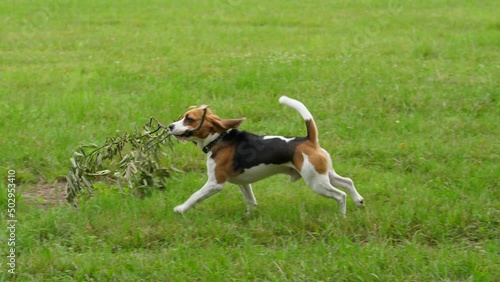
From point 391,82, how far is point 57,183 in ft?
16.2

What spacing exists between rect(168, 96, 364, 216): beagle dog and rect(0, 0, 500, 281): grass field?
10.3 inches

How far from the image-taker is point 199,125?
21.2 ft

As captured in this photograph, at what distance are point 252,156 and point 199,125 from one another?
1.67 ft

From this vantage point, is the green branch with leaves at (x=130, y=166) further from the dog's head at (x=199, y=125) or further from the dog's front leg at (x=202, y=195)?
the dog's front leg at (x=202, y=195)

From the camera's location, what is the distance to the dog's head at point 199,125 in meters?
6.47

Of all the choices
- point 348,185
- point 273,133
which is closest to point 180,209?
point 348,185

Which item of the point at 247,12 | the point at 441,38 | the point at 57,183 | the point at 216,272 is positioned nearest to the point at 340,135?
the point at 57,183

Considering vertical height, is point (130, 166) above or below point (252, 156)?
below

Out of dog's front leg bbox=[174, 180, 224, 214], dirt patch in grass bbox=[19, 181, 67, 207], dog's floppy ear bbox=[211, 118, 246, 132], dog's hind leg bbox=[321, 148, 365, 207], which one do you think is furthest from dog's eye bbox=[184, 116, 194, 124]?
dirt patch in grass bbox=[19, 181, 67, 207]

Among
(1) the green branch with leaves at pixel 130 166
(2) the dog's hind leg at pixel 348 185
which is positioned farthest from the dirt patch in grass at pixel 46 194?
(2) the dog's hind leg at pixel 348 185

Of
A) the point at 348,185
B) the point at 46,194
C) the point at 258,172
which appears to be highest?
the point at 258,172

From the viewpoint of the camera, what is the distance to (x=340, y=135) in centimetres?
881

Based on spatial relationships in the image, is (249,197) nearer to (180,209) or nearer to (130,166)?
(180,209)

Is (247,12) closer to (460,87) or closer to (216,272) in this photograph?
(460,87)
